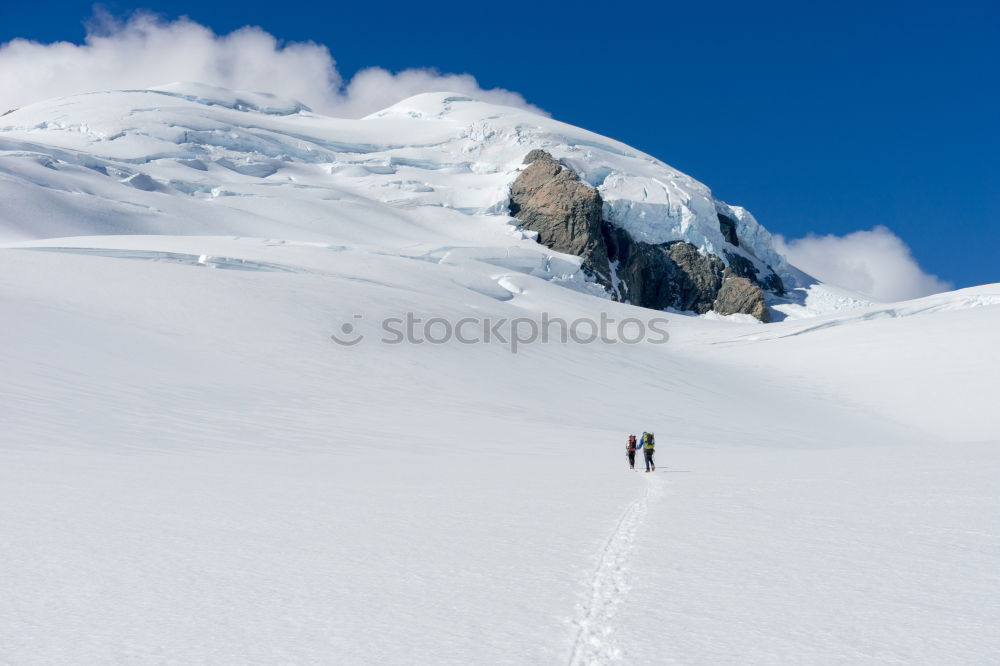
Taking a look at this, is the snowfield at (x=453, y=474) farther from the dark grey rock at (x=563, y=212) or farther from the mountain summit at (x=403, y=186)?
the dark grey rock at (x=563, y=212)

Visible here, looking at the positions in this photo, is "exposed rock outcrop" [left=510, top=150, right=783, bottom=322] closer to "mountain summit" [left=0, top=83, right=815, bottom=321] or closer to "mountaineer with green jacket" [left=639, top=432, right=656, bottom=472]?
"mountain summit" [left=0, top=83, right=815, bottom=321]

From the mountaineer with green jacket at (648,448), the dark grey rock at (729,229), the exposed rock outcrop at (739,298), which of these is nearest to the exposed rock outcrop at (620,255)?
the exposed rock outcrop at (739,298)

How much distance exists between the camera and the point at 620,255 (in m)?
102

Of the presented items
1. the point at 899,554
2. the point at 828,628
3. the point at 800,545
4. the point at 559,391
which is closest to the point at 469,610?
the point at 828,628

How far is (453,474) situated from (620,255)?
9182 centimetres

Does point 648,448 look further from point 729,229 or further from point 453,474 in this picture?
point 729,229

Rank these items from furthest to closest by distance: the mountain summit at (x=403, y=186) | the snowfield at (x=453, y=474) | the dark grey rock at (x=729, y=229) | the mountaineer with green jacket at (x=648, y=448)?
the dark grey rock at (x=729, y=229) → the mountain summit at (x=403, y=186) → the mountaineer with green jacket at (x=648, y=448) → the snowfield at (x=453, y=474)

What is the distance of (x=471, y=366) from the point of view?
32.7 meters

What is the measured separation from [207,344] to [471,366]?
1126 centimetres

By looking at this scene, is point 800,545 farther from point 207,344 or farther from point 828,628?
point 207,344

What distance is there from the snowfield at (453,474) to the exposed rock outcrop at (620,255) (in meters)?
34.4

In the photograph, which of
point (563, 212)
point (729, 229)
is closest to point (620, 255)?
point (563, 212)

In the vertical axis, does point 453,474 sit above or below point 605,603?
below

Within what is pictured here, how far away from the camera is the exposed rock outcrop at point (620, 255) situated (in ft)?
312
